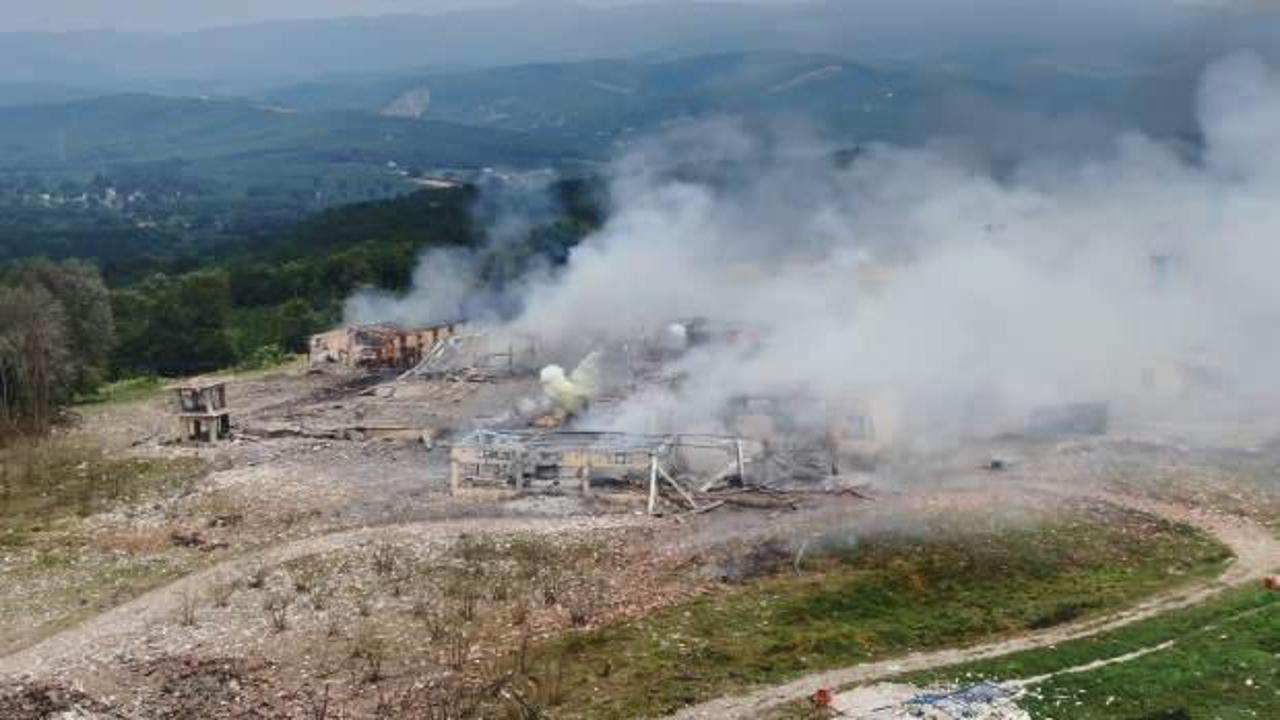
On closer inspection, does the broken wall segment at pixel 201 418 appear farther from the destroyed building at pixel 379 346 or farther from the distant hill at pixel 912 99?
the distant hill at pixel 912 99

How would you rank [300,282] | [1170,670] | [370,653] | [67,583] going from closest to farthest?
[1170,670], [370,653], [67,583], [300,282]

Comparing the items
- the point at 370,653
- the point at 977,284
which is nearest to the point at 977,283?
the point at 977,284

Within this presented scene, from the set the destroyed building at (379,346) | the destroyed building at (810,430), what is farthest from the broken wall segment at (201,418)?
the destroyed building at (810,430)

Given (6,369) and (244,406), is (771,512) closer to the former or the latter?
(244,406)

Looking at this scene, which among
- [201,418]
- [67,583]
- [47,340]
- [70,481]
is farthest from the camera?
[47,340]

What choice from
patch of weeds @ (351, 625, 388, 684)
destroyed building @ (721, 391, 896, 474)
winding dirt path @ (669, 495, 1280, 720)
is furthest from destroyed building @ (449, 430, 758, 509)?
winding dirt path @ (669, 495, 1280, 720)

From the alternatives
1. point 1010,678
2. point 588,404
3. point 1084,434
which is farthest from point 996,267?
point 1010,678

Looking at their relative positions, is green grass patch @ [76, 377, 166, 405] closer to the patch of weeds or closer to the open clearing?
the open clearing

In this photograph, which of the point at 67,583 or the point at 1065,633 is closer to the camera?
the point at 1065,633

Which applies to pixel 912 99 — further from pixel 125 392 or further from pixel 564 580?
pixel 564 580
